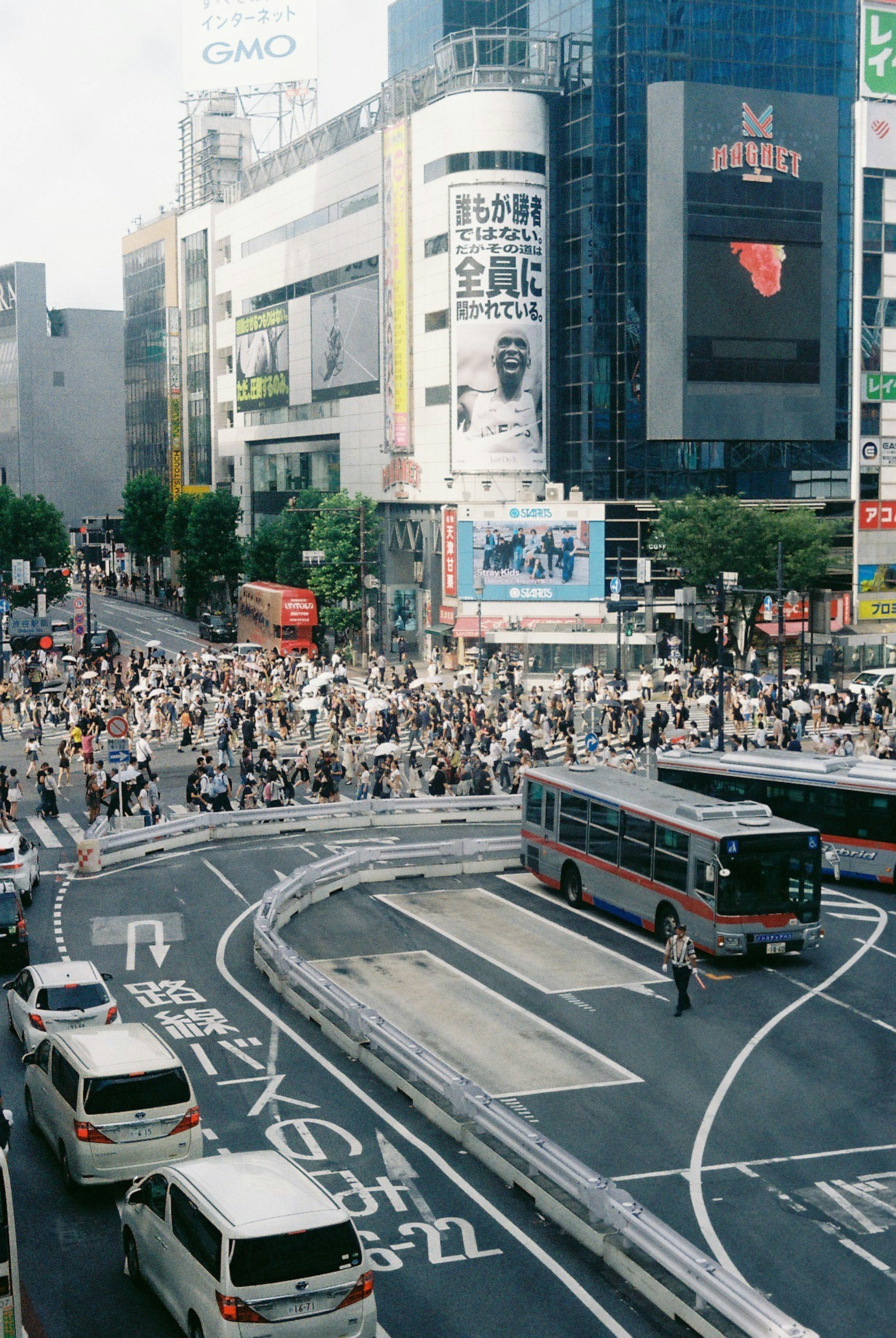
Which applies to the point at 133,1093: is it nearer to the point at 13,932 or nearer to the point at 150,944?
the point at 13,932

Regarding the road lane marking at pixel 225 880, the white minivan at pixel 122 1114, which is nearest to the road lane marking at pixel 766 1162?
the white minivan at pixel 122 1114

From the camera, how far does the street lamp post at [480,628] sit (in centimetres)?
6912

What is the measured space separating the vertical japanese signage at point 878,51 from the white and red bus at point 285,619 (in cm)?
4219

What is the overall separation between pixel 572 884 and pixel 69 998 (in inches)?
551

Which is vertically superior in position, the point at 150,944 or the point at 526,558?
the point at 526,558

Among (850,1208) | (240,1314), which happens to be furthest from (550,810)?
(240,1314)

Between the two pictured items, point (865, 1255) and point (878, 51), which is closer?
point (865, 1255)

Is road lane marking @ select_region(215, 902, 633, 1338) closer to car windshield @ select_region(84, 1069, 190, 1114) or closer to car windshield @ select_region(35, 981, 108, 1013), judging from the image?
car windshield @ select_region(35, 981, 108, 1013)

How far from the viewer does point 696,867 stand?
28844 mm

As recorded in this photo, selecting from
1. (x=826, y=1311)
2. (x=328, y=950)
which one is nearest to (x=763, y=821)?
(x=328, y=950)

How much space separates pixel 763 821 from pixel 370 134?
76773 millimetres

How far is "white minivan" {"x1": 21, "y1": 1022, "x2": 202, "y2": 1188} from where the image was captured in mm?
17500

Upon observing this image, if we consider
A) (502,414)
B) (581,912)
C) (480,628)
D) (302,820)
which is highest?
(502,414)

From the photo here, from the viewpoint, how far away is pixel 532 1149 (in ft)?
58.5
